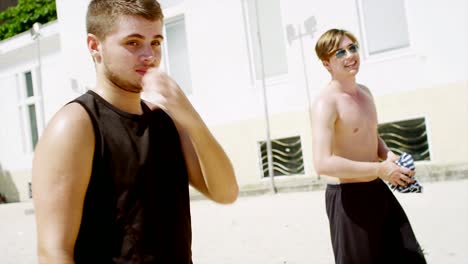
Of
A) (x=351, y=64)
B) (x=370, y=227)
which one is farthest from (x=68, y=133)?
(x=351, y=64)

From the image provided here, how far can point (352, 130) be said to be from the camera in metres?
2.96

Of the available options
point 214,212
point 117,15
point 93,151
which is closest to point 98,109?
point 93,151

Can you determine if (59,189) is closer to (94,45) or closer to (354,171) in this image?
(94,45)

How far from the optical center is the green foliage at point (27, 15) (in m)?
23.8

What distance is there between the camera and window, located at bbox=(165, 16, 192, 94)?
13.9 meters

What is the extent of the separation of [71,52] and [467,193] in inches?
508

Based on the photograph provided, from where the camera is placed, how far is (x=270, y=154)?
11641 millimetres

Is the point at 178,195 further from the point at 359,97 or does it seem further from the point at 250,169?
the point at 250,169

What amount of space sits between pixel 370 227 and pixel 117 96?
68.4 inches

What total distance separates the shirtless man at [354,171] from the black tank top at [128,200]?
4.63 feet

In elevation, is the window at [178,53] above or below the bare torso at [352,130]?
above

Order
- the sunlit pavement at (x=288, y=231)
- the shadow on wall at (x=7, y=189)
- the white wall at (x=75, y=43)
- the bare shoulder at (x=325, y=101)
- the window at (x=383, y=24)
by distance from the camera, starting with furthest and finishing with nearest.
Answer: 1. the shadow on wall at (x=7, y=189)
2. the white wall at (x=75, y=43)
3. the window at (x=383, y=24)
4. the sunlit pavement at (x=288, y=231)
5. the bare shoulder at (x=325, y=101)

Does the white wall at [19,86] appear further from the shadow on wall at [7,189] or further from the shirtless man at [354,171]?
the shirtless man at [354,171]

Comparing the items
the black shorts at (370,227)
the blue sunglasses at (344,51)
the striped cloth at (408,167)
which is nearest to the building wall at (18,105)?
the blue sunglasses at (344,51)
